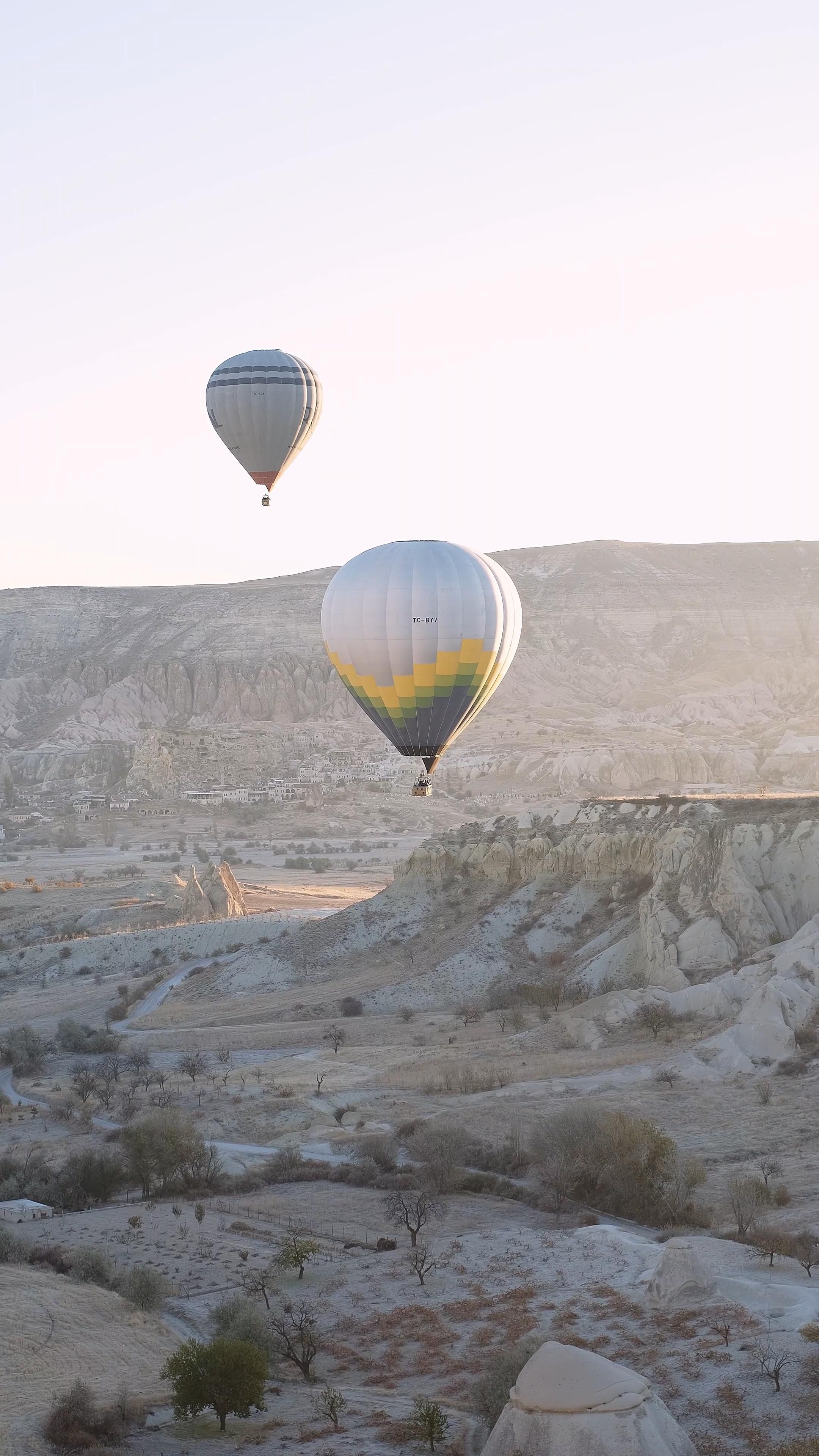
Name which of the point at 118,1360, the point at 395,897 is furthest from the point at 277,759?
the point at 118,1360

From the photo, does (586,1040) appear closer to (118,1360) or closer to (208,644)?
(118,1360)

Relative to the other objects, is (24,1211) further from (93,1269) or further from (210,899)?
(210,899)

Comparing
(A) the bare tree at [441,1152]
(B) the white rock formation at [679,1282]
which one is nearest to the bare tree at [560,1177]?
(A) the bare tree at [441,1152]

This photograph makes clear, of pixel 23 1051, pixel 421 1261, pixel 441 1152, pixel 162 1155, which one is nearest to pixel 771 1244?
pixel 421 1261

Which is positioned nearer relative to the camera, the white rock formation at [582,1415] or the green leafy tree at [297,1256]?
the white rock formation at [582,1415]

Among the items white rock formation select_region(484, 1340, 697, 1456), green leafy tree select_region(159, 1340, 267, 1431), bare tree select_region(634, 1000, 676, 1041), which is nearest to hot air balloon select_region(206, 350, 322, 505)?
bare tree select_region(634, 1000, 676, 1041)

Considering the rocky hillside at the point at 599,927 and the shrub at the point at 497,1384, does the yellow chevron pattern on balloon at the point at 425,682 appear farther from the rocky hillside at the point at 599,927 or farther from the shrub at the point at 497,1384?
the shrub at the point at 497,1384
